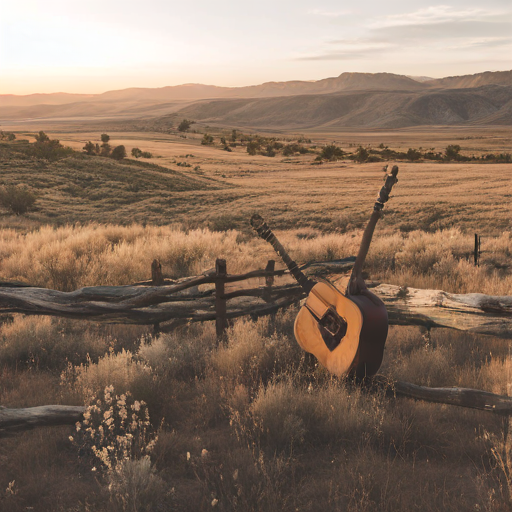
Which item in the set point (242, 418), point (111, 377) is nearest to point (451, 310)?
point (242, 418)

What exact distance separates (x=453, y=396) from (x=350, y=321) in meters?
1.12

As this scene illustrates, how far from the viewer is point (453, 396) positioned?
13.2ft

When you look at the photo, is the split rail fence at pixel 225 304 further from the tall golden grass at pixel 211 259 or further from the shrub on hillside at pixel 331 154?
the shrub on hillside at pixel 331 154

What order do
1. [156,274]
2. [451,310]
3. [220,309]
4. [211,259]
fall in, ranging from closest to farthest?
1. [451,310]
2. [220,309]
3. [156,274]
4. [211,259]

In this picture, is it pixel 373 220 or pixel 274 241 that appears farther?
pixel 274 241

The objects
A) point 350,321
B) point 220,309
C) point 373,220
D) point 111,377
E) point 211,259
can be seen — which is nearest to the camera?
point 373,220

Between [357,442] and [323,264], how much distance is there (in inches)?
113

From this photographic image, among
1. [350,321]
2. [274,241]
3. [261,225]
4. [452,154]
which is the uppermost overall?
[452,154]

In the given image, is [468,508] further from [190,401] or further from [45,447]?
[45,447]

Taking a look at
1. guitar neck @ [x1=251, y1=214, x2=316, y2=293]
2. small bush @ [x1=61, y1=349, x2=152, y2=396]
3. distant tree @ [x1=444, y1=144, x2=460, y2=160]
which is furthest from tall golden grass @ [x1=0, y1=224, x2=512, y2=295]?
distant tree @ [x1=444, y1=144, x2=460, y2=160]

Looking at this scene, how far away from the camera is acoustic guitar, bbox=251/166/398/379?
3.69 meters

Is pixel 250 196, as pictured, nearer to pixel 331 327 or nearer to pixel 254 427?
pixel 331 327

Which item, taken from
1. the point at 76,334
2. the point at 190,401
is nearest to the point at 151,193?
the point at 76,334

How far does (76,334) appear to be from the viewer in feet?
21.1
